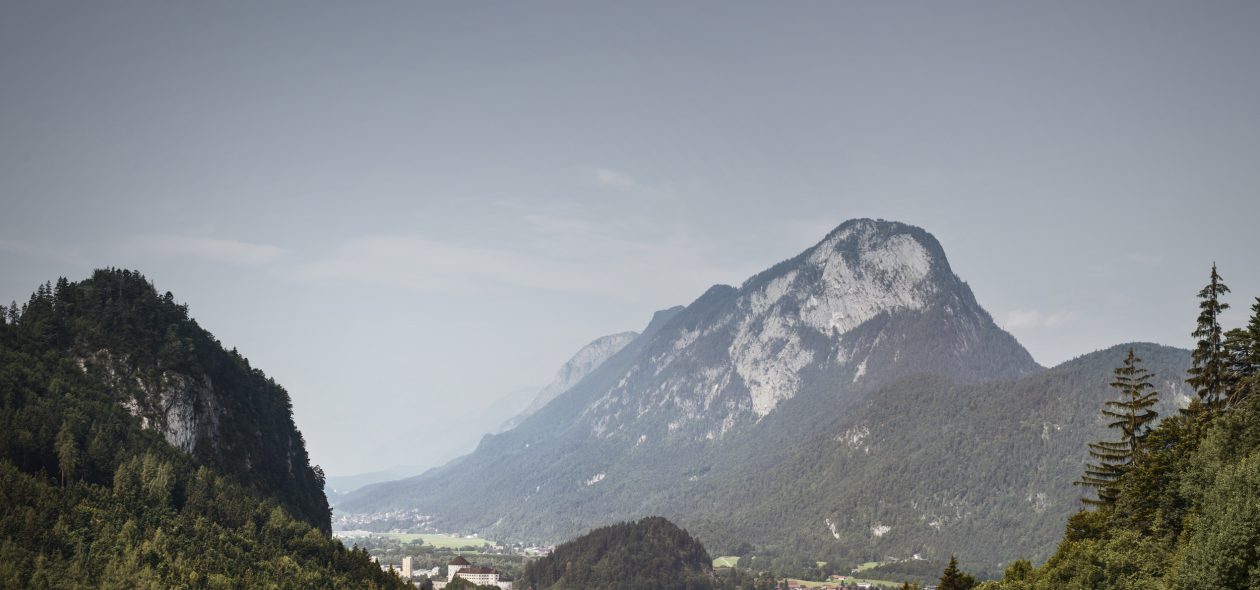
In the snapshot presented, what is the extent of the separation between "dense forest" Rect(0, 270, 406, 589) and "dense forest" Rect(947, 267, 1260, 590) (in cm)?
9166

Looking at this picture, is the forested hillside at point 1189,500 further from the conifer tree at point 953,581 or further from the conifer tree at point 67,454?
the conifer tree at point 67,454

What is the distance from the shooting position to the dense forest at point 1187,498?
224 feet

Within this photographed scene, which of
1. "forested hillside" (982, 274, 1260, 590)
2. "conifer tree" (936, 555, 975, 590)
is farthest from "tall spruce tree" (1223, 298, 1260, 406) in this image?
"conifer tree" (936, 555, 975, 590)

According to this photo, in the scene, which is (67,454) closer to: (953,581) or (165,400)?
(165,400)

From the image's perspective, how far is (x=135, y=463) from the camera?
461 feet

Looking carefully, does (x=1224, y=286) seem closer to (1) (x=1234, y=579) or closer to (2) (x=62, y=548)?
(1) (x=1234, y=579)

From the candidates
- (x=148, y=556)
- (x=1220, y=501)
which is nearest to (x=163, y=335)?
(x=148, y=556)

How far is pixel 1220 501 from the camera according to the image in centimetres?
7169

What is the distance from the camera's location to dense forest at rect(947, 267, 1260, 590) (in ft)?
224

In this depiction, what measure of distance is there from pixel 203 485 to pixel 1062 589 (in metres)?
112

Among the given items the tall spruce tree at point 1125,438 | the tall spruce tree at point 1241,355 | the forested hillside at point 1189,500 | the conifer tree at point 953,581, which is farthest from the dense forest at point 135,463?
the tall spruce tree at point 1241,355

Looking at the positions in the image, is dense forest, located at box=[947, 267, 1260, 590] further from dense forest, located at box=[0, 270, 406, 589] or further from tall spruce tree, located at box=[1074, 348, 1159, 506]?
dense forest, located at box=[0, 270, 406, 589]

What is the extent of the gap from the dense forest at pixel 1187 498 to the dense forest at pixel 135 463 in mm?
91663

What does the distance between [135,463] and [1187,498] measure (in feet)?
400
